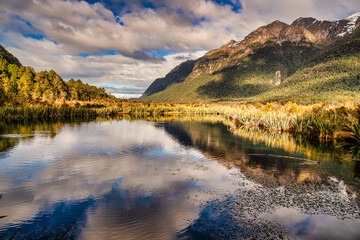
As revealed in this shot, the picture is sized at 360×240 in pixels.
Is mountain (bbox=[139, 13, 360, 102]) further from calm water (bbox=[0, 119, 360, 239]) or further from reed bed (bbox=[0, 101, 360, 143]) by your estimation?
calm water (bbox=[0, 119, 360, 239])

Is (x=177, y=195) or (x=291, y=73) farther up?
(x=291, y=73)

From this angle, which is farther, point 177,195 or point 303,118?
point 303,118

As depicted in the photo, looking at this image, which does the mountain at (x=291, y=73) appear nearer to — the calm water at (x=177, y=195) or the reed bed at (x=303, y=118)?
the reed bed at (x=303, y=118)

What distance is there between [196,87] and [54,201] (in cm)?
17120

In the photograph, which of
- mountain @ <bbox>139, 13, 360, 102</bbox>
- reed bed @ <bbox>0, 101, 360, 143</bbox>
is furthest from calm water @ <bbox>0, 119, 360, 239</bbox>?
mountain @ <bbox>139, 13, 360, 102</bbox>

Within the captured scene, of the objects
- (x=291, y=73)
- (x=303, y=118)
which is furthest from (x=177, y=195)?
(x=291, y=73)

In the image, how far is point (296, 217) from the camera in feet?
16.7

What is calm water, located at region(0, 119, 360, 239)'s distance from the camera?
4574 millimetres

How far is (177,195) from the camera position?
246 inches

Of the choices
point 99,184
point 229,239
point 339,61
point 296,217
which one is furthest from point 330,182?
point 339,61

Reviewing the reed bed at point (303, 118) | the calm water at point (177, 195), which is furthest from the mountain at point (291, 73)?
the calm water at point (177, 195)

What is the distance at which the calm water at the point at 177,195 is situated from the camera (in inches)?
Answer: 180

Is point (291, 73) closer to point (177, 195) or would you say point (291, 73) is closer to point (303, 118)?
point (303, 118)

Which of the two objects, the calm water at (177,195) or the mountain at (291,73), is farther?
the mountain at (291,73)
